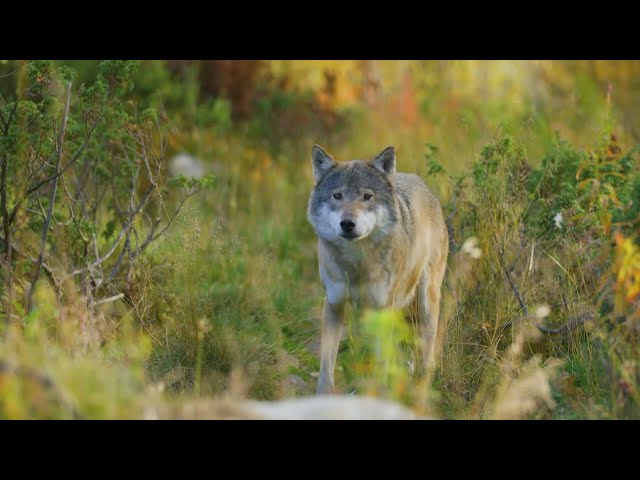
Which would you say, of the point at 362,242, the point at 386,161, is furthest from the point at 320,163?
the point at 362,242

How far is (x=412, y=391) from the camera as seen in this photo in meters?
4.81

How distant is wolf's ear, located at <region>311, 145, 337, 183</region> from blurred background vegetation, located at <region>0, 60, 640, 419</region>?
97 cm

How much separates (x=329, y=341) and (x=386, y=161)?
1.55 meters

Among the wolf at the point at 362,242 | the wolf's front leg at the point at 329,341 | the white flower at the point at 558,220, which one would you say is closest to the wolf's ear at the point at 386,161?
the wolf at the point at 362,242

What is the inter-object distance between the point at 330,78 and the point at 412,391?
897cm

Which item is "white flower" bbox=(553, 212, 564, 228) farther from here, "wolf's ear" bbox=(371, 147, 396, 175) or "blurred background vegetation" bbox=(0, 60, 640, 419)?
"wolf's ear" bbox=(371, 147, 396, 175)

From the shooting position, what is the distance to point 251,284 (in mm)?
8141

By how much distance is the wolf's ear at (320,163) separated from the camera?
6.59m

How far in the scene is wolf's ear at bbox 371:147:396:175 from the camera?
257 inches

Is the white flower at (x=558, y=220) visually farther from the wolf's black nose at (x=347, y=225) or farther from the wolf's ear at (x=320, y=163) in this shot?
the wolf's ear at (x=320, y=163)

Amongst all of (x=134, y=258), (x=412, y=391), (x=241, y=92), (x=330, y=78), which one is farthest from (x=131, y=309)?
(x=330, y=78)

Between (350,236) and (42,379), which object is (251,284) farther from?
(42,379)

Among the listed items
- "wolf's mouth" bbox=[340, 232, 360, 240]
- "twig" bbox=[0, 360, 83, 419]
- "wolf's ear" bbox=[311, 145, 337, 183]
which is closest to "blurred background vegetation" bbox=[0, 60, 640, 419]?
"twig" bbox=[0, 360, 83, 419]
